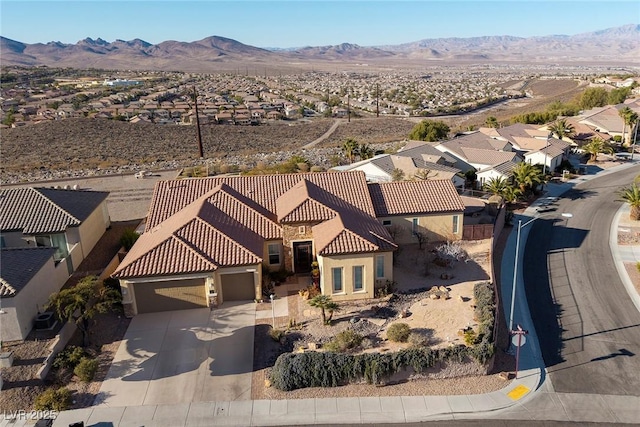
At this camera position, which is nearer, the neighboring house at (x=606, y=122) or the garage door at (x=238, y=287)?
the garage door at (x=238, y=287)

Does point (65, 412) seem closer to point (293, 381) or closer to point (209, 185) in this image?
point (293, 381)

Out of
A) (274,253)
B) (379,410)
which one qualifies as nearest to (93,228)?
(274,253)

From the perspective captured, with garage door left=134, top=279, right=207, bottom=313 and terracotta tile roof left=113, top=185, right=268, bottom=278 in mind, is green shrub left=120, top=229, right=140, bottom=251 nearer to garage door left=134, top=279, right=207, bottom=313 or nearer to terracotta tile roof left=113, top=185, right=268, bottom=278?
terracotta tile roof left=113, top=185, right=268, bottom=278

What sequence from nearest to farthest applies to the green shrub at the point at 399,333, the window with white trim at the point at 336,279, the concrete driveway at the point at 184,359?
the concrete driveway at the point at 184,359 < the green shrub at the point at 399,333 < the window with white trim at the point at 336,279

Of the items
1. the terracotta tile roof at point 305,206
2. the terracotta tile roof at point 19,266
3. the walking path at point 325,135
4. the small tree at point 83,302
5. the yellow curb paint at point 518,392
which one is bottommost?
the yellow curb paint at point 518,392

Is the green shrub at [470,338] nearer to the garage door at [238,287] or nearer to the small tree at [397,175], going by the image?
the garage door at [238,287]

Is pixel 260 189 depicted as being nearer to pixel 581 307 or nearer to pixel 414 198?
pixel 414 198

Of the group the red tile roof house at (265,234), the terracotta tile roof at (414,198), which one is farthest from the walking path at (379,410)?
the terracotta tile roof at (414,198)

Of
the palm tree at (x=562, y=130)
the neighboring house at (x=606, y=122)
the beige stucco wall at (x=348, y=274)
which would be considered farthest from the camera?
the neighboring house at (x=606, y=122)
